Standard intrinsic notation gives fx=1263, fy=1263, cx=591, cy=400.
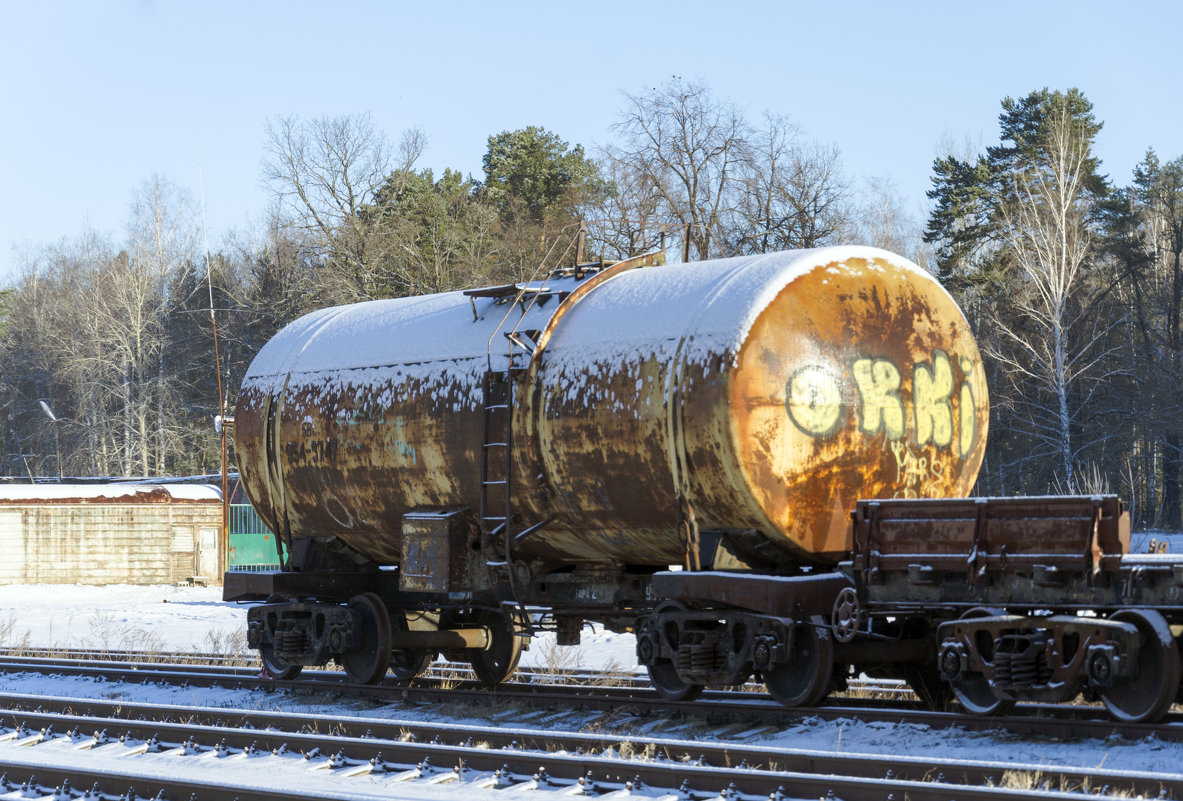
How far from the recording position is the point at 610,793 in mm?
7074

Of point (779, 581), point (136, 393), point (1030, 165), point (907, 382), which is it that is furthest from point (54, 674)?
point (136, 393)

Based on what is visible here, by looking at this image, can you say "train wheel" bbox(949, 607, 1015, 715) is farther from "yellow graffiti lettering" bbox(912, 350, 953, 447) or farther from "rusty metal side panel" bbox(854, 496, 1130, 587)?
"yellow graffiti lettering" bbox(912, 350, 953, 447)

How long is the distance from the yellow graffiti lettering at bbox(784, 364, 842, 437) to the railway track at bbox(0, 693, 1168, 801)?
281cm

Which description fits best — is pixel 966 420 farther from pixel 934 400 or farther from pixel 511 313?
pixel 511 313

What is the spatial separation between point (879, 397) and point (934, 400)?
2.32 ft

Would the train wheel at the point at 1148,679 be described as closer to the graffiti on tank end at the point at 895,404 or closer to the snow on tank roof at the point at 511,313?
the graffiti on tank end at the point at 895,404

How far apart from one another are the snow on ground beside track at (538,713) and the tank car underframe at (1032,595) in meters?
0.42

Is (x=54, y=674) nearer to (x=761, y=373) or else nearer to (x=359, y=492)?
(x=359, y=492)

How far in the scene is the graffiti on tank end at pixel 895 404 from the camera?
9680mm

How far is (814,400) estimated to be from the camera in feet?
31.8

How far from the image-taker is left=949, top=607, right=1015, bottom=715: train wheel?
8820 millimetres

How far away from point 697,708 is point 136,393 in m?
50.8

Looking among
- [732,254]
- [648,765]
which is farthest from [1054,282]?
[648,765]

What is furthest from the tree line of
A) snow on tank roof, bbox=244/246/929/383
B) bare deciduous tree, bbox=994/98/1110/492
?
snow on tank roof, bbox=244/246/929/383
